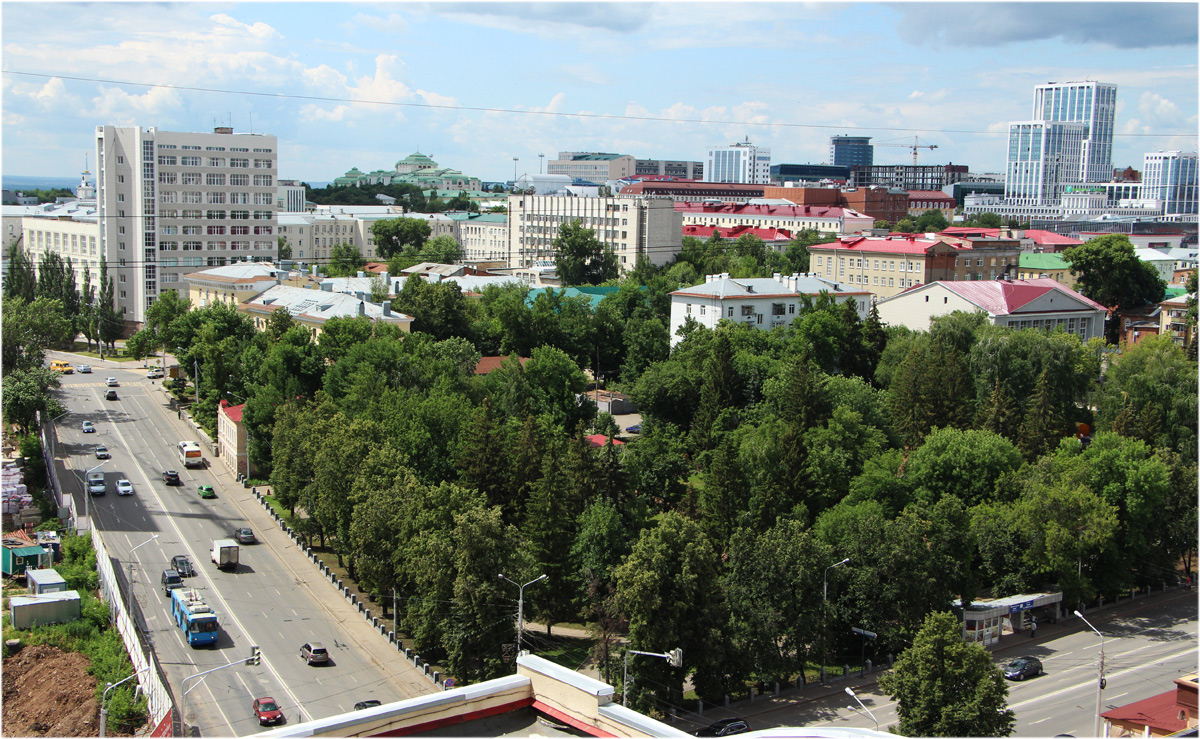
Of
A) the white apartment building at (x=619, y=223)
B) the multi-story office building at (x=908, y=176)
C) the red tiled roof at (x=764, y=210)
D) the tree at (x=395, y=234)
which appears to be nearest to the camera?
the white apartment building at (x=619, y=223)

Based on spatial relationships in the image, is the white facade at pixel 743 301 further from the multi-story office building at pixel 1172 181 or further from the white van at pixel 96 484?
the multi-story office building at pixel 1172 181

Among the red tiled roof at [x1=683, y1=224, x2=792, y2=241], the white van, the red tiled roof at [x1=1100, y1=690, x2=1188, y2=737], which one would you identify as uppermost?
the red tiled roof at [x1=683, y1=224, x2=792, y2=241]

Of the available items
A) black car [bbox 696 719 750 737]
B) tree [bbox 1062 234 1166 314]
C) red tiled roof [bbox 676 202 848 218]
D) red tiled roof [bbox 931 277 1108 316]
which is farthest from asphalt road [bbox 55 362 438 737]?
red tiled roof [bbox 676 202 848 218]

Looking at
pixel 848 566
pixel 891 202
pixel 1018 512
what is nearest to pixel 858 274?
pixel 1018 512

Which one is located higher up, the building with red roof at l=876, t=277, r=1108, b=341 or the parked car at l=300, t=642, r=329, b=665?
the building with red roof at l=876, t=277, r=1108, b=341

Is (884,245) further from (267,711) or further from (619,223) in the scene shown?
(267,711)

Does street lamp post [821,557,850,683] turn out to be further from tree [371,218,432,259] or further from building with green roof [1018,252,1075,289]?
tree [371,218,432,259]

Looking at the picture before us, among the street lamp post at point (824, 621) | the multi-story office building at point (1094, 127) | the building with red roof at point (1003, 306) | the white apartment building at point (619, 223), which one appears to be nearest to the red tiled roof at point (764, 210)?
the white apartment building at point (619, 223)
